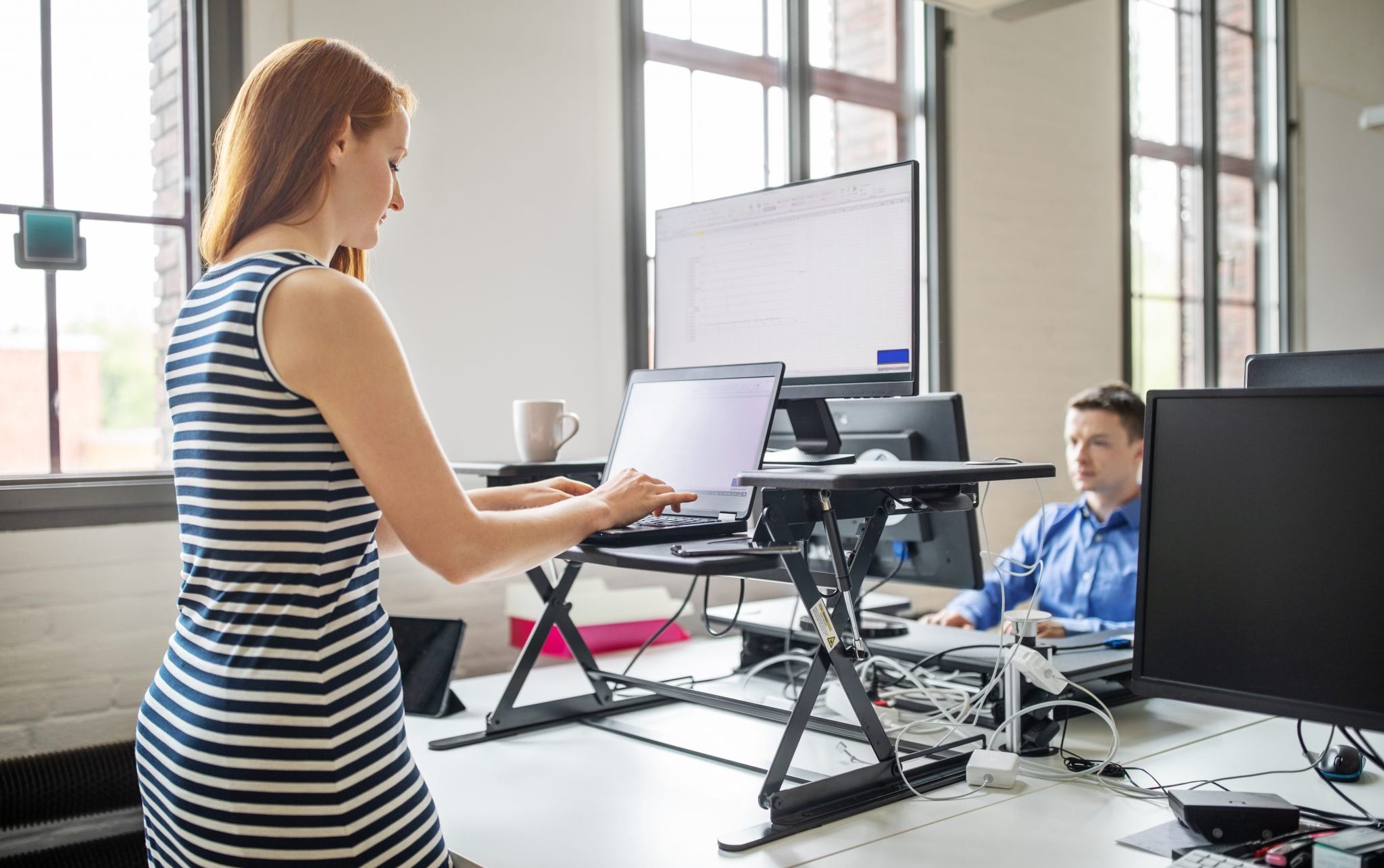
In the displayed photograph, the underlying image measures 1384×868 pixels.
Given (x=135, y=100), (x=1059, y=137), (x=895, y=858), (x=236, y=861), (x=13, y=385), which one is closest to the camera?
(x=236, y=861)

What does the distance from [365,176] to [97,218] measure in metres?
1.24

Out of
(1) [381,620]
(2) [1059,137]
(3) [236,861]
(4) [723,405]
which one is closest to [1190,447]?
(4) [723,405]

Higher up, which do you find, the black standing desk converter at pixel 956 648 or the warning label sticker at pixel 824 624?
the warning label sticker at pixel 824 624

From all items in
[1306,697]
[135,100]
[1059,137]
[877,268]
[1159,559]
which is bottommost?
[1306,697]

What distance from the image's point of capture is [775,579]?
130 centimetres

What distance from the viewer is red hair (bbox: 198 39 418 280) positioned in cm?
104

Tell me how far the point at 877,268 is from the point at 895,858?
2.55 feet

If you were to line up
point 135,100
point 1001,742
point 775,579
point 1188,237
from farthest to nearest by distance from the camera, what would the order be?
point 1188,237
point 135,100
point 1001,742
point 775,579

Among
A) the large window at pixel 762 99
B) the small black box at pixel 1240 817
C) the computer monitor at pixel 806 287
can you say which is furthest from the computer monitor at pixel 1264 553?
the large window at pixel 762 99

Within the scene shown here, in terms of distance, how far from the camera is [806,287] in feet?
5.16

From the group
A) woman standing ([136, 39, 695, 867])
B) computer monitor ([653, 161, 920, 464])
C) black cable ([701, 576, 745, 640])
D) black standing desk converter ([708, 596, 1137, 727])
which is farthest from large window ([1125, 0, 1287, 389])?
woman standing ([136, 39, 695, 867])

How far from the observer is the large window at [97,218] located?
1964 mm

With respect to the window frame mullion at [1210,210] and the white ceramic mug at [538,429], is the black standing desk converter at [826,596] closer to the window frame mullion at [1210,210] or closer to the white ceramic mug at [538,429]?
the white ceramic mug at [538,429]

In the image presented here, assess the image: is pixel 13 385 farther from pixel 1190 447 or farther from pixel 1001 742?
pixel 1190 447
